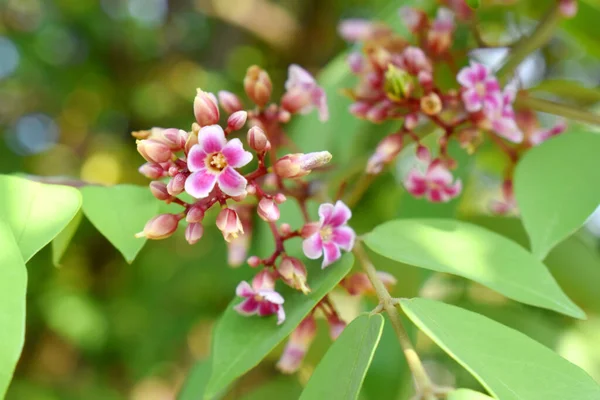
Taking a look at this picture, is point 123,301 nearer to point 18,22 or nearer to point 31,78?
point 31,78

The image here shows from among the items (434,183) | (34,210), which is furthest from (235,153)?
(434,183)

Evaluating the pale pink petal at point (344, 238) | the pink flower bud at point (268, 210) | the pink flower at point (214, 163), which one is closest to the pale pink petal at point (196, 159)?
the pink flower at point (214, 163)

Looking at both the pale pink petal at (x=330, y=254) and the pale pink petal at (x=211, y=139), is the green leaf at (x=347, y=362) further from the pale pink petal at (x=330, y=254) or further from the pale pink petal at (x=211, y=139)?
the pale pink petal at (x=211, y=139)

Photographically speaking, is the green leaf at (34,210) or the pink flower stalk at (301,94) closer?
the green leaf at (34,210)

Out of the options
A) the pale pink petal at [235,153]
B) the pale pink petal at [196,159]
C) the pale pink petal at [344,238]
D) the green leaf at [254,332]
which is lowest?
the green leaf at [254,332]

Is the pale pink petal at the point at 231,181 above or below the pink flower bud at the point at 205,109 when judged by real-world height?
below

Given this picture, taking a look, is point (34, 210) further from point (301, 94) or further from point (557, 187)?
point (557, 187)

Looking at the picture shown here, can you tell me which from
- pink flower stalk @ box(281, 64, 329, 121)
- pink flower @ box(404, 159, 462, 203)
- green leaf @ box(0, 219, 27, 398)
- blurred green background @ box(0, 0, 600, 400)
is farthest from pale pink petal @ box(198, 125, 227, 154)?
blurred green background @ box(0, 0, 600, 400)

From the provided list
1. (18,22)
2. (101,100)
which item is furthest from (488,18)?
(18,22)
